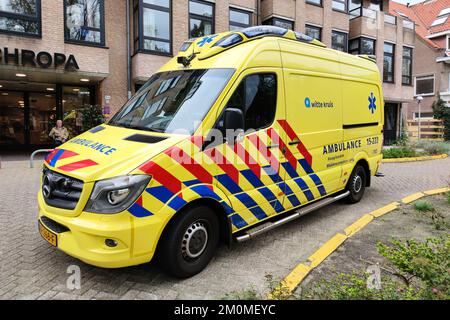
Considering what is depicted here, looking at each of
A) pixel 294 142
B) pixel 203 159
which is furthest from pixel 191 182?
pixel 294 142

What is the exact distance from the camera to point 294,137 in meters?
4.70

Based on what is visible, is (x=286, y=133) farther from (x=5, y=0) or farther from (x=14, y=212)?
(x=5, y=0)

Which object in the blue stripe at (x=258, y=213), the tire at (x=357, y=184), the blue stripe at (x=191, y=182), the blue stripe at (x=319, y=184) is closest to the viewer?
the blue stripe at (x=191, y=182)

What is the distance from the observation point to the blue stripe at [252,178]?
4035mm

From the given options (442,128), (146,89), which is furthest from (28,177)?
(442,128)

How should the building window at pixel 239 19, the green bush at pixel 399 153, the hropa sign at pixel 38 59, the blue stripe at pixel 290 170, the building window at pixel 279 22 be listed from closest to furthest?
the blue stripe at pixel 290 170 → the hropa sign at pixel 38 59 → the green bush at pixel 399 153 → the building window at pixel 239 19 → the building window at pixel 279 22

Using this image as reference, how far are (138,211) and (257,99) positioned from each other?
6.62ft

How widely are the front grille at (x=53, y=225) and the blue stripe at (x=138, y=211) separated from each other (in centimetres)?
74

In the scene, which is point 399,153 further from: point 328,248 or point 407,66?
point 407,66

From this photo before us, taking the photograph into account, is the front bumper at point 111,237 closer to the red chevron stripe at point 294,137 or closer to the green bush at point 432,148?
the red chevron stripe at point 294,137

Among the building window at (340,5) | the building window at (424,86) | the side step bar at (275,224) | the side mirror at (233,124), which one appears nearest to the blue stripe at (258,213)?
the side step bar at (275,224)

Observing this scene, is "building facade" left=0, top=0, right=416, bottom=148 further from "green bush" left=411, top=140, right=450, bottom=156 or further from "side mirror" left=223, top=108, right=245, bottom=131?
"side mirror" left=223, top=108, right=245, bottom=131

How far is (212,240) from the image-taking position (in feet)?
12.3

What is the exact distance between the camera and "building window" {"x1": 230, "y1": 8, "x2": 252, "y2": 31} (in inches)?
645
